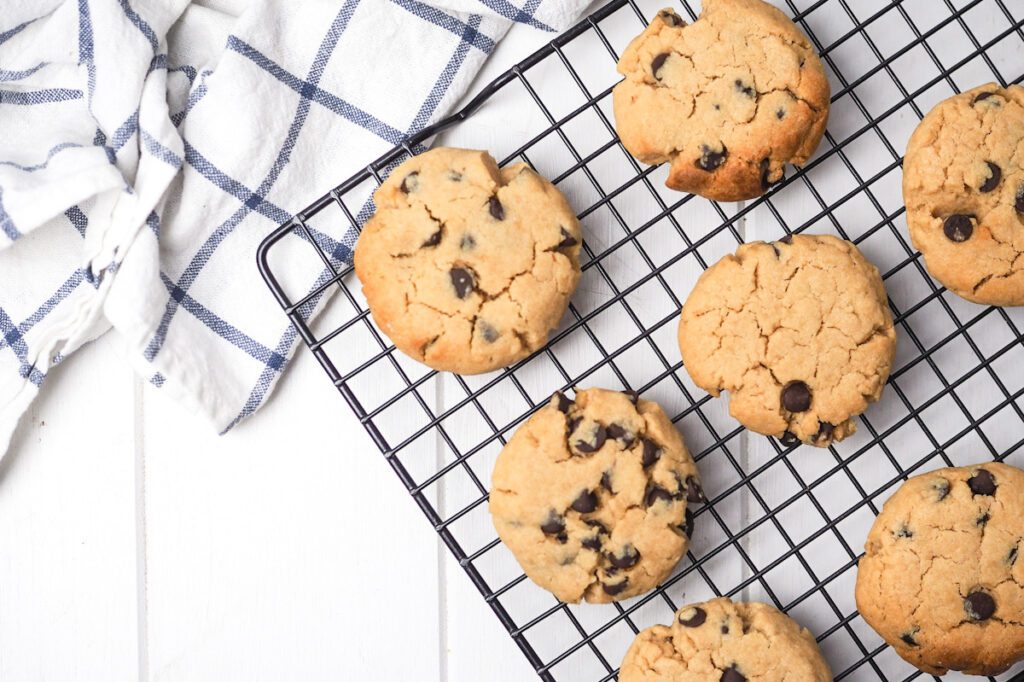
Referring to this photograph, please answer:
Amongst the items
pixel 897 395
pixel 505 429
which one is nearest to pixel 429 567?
pixel 505 429

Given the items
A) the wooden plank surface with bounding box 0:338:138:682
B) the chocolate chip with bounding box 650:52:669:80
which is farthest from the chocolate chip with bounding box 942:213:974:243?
the wooden plank surface with bounding box 0:338:138:682

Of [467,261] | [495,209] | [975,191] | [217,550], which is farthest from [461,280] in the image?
[975,191]

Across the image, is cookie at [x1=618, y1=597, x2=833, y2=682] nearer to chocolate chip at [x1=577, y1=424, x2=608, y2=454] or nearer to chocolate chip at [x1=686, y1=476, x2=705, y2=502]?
chocolate chip at [x1=686, y1=476, x2=705, y2=502]

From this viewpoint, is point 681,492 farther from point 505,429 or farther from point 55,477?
point 55,477

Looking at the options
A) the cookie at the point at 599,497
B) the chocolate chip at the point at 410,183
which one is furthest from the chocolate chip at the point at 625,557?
the chocolate chip at the point at 410,183

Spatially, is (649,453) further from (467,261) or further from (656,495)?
(467,261)

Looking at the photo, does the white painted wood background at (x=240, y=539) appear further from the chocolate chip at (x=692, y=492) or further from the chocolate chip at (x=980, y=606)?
the chocolate chip at (x=980, y=606)
